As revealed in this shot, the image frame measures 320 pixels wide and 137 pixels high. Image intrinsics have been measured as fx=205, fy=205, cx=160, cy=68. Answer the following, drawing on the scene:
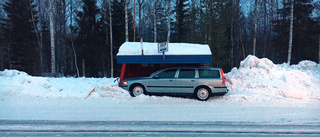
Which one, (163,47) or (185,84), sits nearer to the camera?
(185,84)

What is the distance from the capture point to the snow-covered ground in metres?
6.30

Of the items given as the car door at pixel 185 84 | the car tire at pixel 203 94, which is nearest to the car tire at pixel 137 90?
the car door at pixel 185 84

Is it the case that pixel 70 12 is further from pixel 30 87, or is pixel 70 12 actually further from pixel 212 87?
pixel 212 87

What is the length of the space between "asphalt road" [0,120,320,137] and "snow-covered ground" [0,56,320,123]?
1.27 feet

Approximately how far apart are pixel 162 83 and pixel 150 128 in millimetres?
4164

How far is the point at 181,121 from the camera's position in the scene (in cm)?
578

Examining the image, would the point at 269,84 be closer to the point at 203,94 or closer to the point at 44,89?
the point at 203,94

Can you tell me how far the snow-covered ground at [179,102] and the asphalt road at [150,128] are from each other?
39cm

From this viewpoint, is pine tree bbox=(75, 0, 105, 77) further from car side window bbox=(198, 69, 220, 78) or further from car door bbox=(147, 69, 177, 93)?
car side window bbox=(198, 69, 220, 78)

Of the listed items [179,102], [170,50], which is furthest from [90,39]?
[179,102]

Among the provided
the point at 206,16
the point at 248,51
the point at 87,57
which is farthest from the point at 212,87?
the point at 248,51

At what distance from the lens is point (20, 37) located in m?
26.5

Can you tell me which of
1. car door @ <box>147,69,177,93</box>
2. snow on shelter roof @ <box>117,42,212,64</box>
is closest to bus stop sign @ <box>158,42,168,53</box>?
snow on shelter roof @ <box>117,42,212,64</box>

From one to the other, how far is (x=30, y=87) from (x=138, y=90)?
5.17 metres
